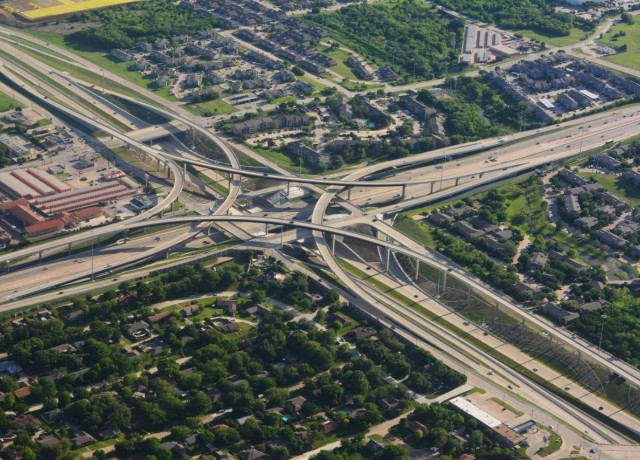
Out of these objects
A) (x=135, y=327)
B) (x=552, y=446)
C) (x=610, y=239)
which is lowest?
(x=552, y=446)

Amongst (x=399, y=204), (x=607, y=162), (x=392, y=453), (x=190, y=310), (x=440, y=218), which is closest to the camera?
(x=392, y=453)

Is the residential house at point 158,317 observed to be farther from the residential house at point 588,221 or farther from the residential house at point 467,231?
the residential house at point 588,221

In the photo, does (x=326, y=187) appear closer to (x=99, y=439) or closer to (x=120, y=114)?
(x=120, y=114)

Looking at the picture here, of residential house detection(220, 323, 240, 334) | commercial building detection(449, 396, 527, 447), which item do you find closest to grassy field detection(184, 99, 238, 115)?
residential house detection(220, 323, 240, 334)

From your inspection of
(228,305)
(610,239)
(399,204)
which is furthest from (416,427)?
(610,239)

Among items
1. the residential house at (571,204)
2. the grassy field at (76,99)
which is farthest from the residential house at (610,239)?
the grassy field at (76,99)

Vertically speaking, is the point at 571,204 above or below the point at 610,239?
above

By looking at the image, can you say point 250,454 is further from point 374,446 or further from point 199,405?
point 374,446
